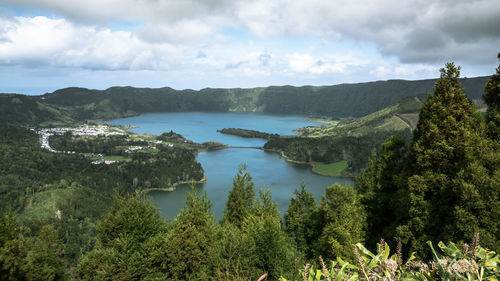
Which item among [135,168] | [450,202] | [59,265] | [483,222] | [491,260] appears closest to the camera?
[491,260]

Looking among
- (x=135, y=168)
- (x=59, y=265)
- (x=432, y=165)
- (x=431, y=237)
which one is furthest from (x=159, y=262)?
(x=135, y=168)

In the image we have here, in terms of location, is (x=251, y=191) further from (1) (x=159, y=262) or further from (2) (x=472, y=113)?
(2) (x=472, y=113)

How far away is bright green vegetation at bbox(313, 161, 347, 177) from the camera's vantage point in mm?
117331

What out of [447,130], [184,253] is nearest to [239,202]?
[184,253]

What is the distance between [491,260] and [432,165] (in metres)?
16.6

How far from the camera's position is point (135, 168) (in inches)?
5256

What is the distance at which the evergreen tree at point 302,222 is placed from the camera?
25417mm

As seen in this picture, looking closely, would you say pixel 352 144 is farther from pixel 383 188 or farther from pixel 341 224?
pixel 341 224

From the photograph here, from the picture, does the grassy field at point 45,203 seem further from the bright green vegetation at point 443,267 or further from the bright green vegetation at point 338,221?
the bright green vegetation at point 443,267

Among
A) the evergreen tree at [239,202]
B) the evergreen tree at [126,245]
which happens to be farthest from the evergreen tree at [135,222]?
the evergreen tree at [239,202]

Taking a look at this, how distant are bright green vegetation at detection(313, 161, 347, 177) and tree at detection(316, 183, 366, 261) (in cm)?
9675

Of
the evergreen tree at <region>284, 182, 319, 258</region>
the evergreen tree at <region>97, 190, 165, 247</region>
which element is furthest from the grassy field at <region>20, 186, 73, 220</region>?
the evergreen tree at <region>284, 182, 319, 258</region>

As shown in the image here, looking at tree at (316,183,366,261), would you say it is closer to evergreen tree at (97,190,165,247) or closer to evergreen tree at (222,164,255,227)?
evergreen tree at (222,164,255,227)

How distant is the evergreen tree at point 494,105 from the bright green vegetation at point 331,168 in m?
98.3
